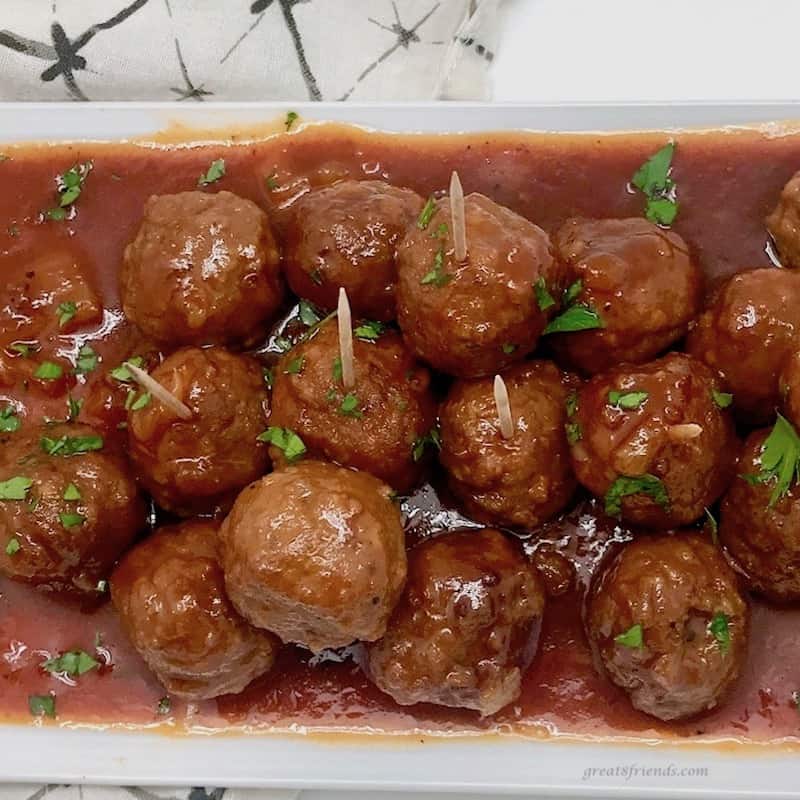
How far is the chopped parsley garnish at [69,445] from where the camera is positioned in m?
3.52

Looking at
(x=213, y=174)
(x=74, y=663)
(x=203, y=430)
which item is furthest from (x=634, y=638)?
(x=213, y=174)

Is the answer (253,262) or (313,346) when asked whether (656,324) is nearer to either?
(313,346)

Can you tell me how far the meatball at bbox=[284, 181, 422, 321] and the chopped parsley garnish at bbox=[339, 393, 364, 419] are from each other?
37 cm

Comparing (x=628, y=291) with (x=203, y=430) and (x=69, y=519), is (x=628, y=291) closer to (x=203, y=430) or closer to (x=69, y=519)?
(x=203, y=430)

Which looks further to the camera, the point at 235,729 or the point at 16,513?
the point at 235,729

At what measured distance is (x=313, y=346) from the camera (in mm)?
3338

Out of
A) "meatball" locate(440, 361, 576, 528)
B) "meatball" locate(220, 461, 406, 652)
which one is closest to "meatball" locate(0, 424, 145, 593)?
"meatball" locate(220, 461, 406, 652)

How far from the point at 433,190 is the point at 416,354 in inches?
31.4

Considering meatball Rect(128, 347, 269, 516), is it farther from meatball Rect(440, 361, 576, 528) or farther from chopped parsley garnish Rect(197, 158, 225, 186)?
chopped parsley garnish Rect(197, 158, 225, 186)

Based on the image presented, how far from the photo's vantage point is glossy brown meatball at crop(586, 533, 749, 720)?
318 cm

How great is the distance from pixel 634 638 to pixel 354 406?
109cm

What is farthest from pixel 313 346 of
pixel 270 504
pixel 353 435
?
pixel 270 504

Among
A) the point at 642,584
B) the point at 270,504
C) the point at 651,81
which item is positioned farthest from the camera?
the point at 651,81

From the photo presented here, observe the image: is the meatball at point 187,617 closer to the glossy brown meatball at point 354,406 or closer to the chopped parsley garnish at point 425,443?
the glossy brown meatball at point 354,406
